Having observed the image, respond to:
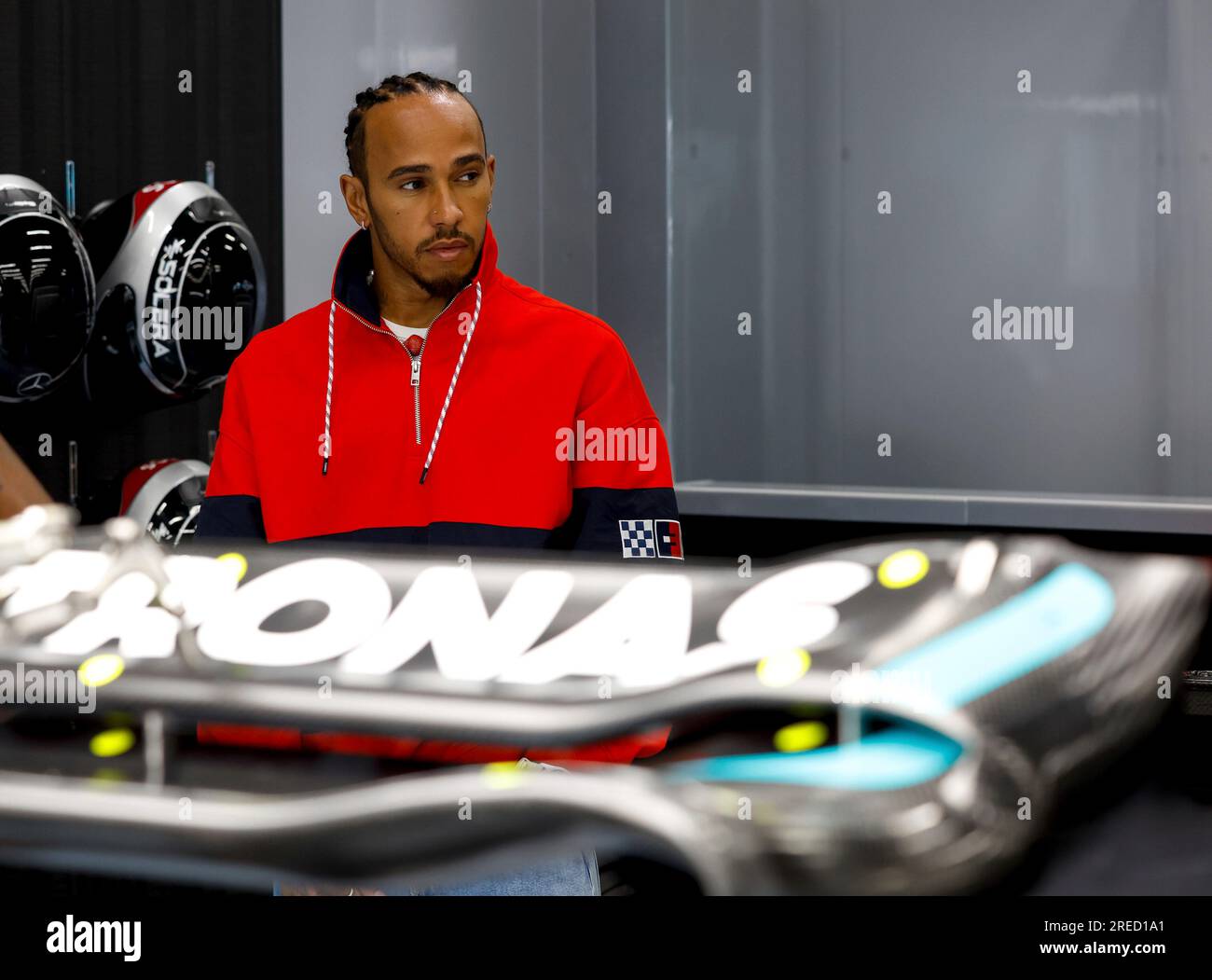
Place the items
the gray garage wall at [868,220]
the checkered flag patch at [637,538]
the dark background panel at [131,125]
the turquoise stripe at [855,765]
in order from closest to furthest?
1. the turquoise stripe at [855,765]
2. the checkered flag patch at [637,538]
3. the dark background panel at [131,125]
4. the gray garage wall at [868,220]

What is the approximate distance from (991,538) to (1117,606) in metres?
0.07

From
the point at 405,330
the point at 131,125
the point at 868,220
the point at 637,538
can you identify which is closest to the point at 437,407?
the point at 405,330

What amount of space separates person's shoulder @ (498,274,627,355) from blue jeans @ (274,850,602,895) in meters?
0.48

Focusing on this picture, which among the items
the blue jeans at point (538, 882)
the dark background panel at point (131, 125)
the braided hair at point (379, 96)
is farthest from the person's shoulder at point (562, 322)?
the dark background panel at point (131, 125)

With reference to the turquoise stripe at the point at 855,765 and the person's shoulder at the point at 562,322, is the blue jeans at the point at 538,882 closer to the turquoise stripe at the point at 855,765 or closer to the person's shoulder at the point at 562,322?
the turquoise stripe at the point at 855,765

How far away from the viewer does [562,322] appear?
40.9 inches

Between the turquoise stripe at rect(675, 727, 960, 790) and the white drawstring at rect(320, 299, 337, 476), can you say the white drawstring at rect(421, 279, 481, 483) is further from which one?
the turquoise stripe at rect(675, 727, 960, 790)

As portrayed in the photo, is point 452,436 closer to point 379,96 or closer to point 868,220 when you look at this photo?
point 379,96

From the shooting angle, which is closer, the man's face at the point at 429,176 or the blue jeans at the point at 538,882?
the blue jeans at the point at 538,882

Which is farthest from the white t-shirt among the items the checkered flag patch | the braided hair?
the checkered flag patch

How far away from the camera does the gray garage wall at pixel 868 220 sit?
2.64 m

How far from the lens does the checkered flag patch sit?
92 cm

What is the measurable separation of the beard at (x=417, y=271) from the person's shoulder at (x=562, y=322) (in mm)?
47
